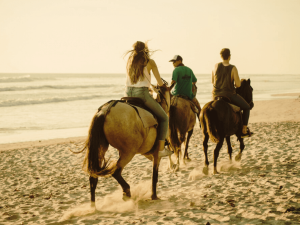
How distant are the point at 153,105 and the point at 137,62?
785 mm

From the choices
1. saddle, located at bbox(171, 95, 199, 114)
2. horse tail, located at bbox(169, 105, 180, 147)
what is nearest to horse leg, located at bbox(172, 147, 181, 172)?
horse tail, located at bbox(169, 105, 180, 147)

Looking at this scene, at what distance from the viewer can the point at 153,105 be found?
5539 millimetres

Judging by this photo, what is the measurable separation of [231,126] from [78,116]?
1479cm

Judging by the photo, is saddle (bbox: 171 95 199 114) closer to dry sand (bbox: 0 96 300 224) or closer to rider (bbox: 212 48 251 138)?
rider (bbox: 212 48 251 138)

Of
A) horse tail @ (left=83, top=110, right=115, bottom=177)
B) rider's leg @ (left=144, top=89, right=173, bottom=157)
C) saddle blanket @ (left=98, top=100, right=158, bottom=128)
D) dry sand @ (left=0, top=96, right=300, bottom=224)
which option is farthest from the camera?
rider's leg @ (left=144, top=89, right=173, bottom=157)

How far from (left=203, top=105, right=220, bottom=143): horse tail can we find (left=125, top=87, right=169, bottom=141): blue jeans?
5.95 feet

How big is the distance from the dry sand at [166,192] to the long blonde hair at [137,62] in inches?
58.7

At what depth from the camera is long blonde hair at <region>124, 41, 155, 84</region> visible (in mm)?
5367

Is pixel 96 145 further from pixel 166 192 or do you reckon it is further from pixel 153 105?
pixel 166 192

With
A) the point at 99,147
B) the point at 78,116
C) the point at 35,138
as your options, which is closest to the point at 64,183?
the point at 99,147

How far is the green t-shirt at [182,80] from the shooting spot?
26.6 feet

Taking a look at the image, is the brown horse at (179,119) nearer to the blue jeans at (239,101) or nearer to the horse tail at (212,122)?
the horse tail at (212,122)

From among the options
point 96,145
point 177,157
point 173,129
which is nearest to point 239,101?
point 173,129

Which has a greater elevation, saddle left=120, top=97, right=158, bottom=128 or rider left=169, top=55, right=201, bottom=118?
rider left=169, top=55, right=201, bottom=118
